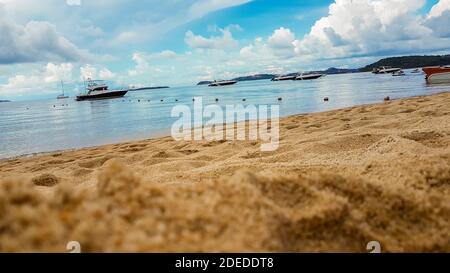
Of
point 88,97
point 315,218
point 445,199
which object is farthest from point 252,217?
point 88,97

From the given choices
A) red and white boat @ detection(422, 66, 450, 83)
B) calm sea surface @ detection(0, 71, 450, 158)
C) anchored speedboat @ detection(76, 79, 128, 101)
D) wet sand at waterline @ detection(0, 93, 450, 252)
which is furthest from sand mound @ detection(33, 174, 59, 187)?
anchored speedboat @ detection(76, 79, 128, 101)

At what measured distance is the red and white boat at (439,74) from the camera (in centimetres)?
3253

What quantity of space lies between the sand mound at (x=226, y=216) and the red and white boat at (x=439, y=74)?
36.2 meters

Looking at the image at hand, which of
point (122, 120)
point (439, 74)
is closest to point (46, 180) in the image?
point (122, 120)

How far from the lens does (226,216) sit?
158cm

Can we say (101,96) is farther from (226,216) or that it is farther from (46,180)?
(226,216)

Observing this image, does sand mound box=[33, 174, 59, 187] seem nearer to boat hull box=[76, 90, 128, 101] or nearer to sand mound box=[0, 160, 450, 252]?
sand mound box=[0, 160, 450, 252]

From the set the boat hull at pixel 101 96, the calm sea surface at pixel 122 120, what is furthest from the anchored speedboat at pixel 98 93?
the calm sea surface at pixel 122 120

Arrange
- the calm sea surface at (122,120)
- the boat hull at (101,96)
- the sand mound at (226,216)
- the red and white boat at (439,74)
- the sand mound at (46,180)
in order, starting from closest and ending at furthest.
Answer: the sand mound at (226,216), the sand mound at (46,180), the calm sea surface at (122,120), the red and white boat at (439,74), the boat hull at (101,96)

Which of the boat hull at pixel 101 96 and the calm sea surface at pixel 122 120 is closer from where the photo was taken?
the calm sea surface at pixel 122 120

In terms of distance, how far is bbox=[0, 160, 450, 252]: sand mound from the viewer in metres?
1.28

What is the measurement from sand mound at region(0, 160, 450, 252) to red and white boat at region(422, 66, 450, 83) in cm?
3623

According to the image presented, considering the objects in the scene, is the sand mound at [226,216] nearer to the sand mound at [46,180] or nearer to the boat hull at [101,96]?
the sand mound at [46,180]
